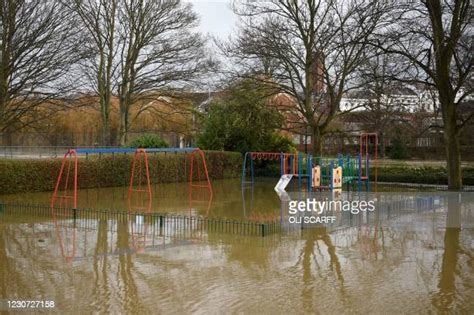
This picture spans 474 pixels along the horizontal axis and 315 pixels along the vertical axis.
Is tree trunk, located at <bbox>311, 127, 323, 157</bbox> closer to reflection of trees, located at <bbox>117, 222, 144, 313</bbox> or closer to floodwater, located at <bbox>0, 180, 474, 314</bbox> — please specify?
floodwater, located at <bbox>0, 180, 474, 314</bbox>

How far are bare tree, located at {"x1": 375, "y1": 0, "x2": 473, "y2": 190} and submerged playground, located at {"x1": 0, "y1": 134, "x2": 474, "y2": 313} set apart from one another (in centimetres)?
380

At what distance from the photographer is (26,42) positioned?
17.7 metres

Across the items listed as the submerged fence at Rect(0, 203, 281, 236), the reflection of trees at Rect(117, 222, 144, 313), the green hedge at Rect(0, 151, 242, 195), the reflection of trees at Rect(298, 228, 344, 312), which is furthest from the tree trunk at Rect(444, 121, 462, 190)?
the reflection of trees at Rect(117, 222, 144, 313)

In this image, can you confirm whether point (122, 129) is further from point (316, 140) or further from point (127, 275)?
point (127, 275)

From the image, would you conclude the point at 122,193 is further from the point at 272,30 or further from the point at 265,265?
the point at 265,265

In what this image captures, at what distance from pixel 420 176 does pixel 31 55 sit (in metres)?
17.0

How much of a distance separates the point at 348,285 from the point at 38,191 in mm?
15258

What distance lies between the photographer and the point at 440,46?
19172 mm

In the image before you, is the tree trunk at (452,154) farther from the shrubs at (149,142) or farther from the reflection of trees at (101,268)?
the reflection of trees at (101,268)

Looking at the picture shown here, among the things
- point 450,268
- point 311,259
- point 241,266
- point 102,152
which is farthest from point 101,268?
point 102,152

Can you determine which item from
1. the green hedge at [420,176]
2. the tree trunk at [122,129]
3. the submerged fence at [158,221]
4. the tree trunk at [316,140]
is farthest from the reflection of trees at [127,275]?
the tree trunk at [122,129]

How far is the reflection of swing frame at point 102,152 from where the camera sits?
1617 centimetres

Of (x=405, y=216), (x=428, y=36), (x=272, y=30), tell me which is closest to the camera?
(x=405, y=216)

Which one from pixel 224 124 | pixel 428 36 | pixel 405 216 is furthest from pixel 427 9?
pixel 224 124
